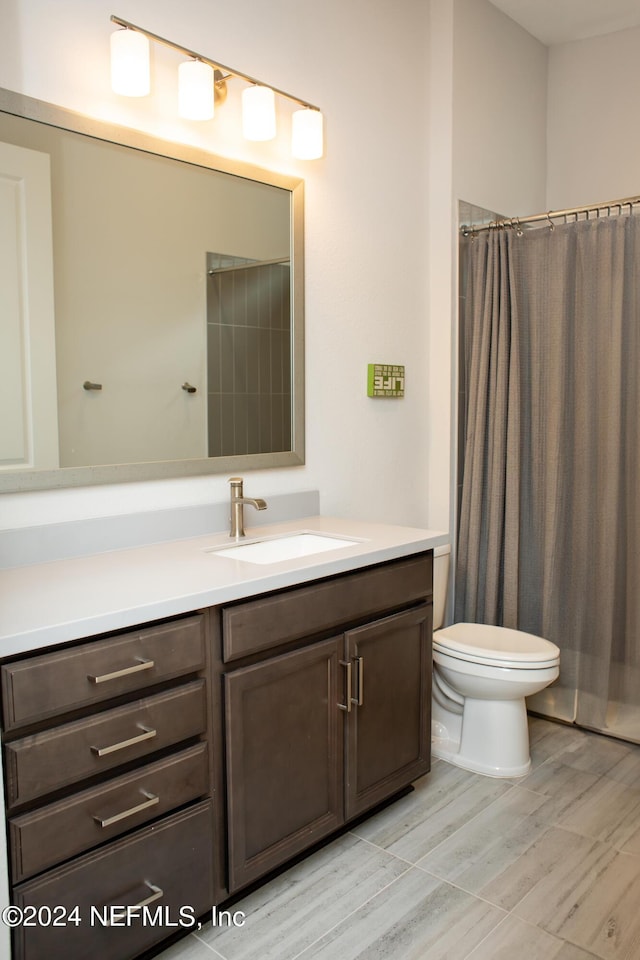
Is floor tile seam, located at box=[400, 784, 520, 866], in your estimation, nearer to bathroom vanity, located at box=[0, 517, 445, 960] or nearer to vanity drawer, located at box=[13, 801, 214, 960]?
bathroom vanity, located at box=[0, 517, 445, 960]

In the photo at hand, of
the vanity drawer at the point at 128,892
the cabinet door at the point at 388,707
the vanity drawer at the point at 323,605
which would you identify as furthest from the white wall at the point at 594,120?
the vanity drawer at the point at 128,892

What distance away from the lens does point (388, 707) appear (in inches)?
85.3

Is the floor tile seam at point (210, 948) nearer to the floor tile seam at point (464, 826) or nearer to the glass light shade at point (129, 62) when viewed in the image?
the floor tile seam at point (464, 826)

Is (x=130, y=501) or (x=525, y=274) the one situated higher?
(x=525, y=274)

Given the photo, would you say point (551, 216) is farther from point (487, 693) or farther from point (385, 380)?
point (487, 693)

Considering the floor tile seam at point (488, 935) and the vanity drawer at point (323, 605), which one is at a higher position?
the vanity drawer at point (323, 605)

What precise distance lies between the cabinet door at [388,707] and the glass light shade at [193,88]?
1.45 m

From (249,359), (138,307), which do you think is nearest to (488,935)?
(249,359)

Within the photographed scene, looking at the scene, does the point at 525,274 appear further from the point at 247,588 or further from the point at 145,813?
the point at 145,813

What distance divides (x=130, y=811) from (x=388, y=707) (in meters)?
0.88

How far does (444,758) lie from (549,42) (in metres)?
3.08

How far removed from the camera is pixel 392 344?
2879 mm

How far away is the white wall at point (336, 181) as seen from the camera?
190 centimetres

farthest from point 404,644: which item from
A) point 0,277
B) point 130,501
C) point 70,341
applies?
point 0,277
